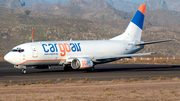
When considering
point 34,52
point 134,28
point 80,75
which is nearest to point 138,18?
point 134,28

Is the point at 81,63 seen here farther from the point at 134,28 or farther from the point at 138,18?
the point at 138,18

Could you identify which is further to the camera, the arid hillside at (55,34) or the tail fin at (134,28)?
the arid hillside at (55,34)

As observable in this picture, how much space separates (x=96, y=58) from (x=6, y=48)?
86905 mm

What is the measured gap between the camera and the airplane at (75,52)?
109ft

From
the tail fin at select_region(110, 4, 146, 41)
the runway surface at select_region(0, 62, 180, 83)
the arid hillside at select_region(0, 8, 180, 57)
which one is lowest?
the runway surface at select_region(0, 62, 180, 83)

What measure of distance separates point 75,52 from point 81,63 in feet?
9.12

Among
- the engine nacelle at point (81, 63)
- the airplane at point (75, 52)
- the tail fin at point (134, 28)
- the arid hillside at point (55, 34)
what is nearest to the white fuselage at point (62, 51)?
the airplane at point (75, 52)

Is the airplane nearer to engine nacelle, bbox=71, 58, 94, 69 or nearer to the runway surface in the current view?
engine nacelle, bbox=71, 58, 94, 69

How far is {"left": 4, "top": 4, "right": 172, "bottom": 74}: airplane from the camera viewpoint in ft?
109

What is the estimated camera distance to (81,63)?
112 ft

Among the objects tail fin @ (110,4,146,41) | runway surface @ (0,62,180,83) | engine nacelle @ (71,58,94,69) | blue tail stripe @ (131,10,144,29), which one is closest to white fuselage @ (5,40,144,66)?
engine nacelle @ (71,58,94,69)

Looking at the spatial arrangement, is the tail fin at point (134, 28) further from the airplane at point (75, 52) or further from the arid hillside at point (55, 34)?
the arid hillside at point (55, 34)

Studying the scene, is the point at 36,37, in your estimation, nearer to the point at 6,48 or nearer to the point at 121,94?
the point at 6,48

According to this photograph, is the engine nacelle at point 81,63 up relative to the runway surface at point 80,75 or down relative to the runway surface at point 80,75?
up
